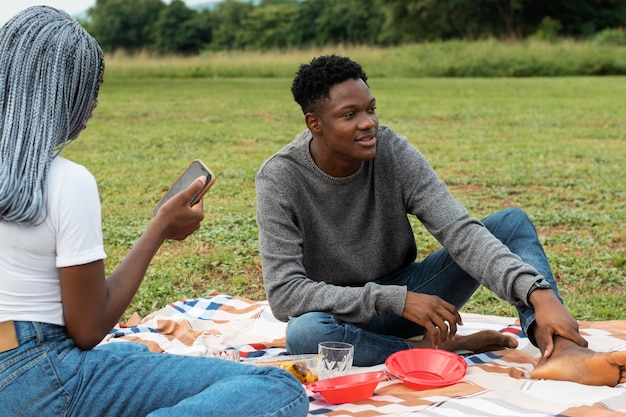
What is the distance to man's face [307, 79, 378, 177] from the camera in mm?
3539

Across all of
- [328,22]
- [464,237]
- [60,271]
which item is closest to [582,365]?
[464,237]

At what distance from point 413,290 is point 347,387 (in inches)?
31.9

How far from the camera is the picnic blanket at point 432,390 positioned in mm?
2971

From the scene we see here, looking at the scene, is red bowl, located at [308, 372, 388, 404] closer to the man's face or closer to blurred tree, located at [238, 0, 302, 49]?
the man's face

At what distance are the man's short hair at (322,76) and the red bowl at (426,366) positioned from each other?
3.76ft

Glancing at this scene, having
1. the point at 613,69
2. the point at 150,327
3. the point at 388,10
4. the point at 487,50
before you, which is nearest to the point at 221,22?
the point at 388,10

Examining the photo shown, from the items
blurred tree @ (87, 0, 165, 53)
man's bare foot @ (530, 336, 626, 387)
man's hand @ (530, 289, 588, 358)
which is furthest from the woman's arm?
blurred tree @ (87, 0, 165, 53)

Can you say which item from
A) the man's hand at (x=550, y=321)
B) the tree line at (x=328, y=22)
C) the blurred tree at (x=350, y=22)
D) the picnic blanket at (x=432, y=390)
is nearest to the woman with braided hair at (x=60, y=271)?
the picnic blanket at (x=432, y=390)

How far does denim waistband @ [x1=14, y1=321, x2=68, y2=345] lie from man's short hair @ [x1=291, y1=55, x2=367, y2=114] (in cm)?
167

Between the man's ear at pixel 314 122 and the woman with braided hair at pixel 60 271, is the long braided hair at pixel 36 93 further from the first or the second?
the man's ear at pixel 314 122

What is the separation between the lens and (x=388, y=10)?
43.7m

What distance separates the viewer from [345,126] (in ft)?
11.6

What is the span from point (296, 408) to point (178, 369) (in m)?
0.40

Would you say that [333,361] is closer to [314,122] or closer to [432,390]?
[432,390]
